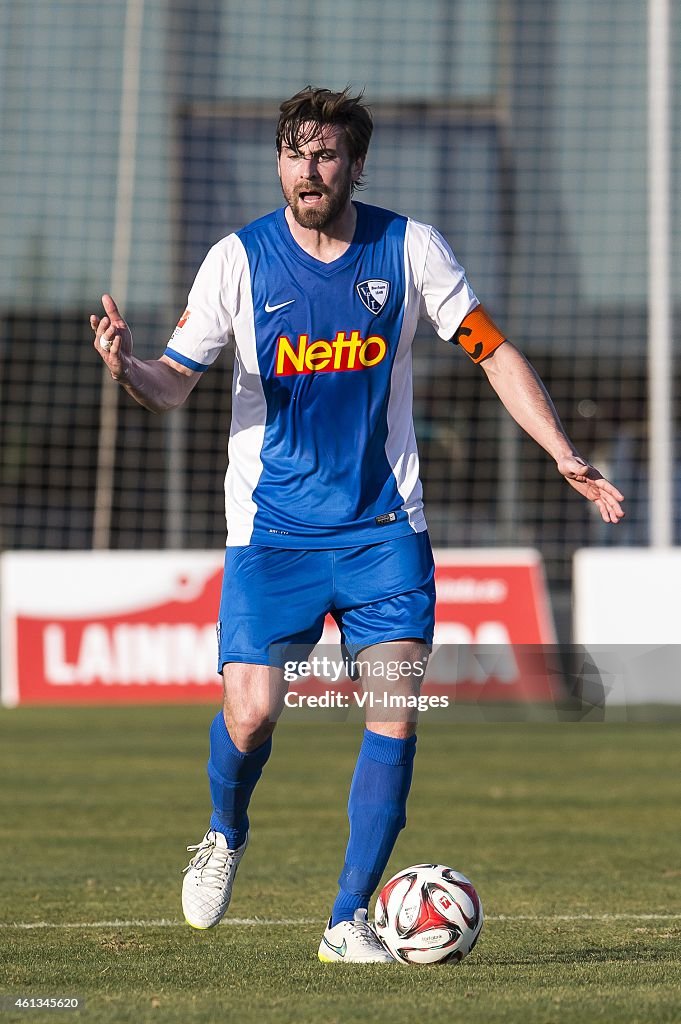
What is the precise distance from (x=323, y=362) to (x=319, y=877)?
2525 millimetres

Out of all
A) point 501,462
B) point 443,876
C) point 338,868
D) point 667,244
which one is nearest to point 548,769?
point 338,868

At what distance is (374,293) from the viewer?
486 cm

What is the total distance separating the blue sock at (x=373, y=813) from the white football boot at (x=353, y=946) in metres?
0.07

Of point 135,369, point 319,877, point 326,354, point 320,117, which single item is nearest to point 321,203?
point 320,117

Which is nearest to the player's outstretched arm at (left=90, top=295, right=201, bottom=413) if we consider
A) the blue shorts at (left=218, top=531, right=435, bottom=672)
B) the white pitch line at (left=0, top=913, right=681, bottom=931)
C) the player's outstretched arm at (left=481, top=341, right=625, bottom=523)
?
the blue shorts at (left=218, top=531, right=435, bottom=672)

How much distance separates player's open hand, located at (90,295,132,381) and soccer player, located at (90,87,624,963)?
0.09m

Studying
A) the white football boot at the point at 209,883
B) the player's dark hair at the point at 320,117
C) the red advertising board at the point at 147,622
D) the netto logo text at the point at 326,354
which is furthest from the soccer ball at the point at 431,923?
the red advertising board at the point at 147,622

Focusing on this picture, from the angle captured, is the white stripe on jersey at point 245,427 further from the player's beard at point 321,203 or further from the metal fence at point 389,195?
the metal fence at point 389,195

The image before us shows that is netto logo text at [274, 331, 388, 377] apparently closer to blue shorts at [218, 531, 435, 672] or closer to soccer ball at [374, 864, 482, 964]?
blue shorts at [218, 531, 435, 672]

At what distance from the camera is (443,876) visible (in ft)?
15.8

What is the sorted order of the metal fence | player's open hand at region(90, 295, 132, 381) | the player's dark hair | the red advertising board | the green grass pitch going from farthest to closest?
1. the metal fence
2. the red advertising board
3. the player's dark hair
4. player's open hand at region(90, 295, 132, 381)
5. the green grass pitch

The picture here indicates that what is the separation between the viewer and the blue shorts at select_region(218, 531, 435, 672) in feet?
15.8

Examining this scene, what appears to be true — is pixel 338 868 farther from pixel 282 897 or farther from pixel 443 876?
pixel 443 876

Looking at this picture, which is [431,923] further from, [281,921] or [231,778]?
[281,921]
